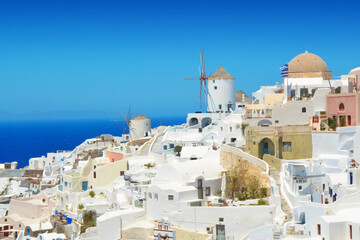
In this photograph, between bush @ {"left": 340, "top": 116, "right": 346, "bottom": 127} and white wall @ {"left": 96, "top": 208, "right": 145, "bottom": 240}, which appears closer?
white wall @ {"left": 96, "top": 208, "right": 145, "bottom": 240}

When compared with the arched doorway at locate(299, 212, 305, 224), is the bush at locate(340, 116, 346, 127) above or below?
above

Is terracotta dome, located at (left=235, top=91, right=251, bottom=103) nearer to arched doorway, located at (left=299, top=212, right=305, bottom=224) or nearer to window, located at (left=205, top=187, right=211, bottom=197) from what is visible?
window, located at (left=205, top=187, right=211, bottom=197)

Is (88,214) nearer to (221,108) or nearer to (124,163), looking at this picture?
(124,163)

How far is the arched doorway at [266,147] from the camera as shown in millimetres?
29594

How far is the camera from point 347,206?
2073cm

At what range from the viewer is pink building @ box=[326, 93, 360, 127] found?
28.2 meters

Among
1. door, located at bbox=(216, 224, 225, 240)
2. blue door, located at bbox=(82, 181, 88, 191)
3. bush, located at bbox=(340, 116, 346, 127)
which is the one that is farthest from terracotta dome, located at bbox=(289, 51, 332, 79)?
door, located at bbox=(216, 224, 225, 240)

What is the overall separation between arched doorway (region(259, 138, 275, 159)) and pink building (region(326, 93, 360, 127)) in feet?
12.2

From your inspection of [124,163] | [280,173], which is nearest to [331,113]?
[280,173]

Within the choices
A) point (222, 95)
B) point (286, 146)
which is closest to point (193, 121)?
point (222, 95)

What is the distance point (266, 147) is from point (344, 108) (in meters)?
4.84

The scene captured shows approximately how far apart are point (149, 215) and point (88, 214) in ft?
19.5

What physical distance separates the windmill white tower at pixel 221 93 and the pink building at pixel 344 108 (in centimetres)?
1618

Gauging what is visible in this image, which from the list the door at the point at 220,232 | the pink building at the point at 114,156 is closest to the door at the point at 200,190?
the door at the point at 220,232
